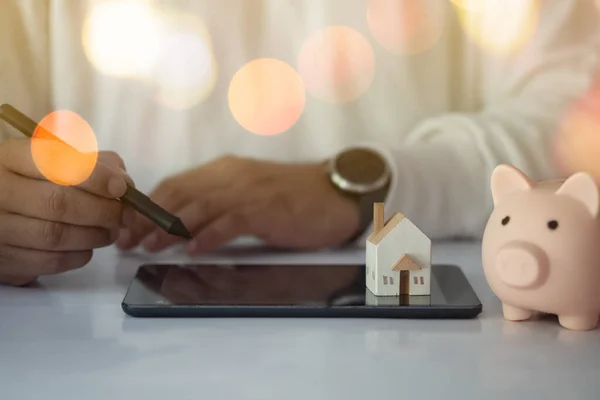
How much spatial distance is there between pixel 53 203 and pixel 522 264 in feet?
1.19

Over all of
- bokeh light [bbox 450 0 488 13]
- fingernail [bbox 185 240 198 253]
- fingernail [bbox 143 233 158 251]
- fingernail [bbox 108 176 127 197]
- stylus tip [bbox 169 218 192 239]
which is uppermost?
bokeh light [bbox 450 0 488 13]

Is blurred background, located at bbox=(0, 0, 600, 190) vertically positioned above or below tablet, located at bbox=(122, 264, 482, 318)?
above

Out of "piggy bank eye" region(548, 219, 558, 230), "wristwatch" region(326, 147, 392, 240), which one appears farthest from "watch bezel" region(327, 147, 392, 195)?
"piggy bank eye" region(548, 219, 558, 230)

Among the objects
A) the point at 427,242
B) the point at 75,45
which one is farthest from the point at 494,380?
the point at 75,45

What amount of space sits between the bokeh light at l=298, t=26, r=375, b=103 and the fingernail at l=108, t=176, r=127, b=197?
0.54 meters

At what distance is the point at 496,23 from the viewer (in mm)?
1085

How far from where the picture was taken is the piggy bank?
0.42m

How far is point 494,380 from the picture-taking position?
363 millimetres

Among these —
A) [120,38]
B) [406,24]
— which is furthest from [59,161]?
[406,24]

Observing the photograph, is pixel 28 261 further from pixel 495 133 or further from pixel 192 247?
pixel 495 133

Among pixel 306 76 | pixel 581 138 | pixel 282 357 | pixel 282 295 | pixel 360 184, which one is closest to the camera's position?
pixel 282 357

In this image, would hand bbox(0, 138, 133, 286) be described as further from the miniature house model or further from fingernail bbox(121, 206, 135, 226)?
the miniature house model

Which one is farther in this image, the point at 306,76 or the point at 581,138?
the point at 306,76

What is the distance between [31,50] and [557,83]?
776mm
